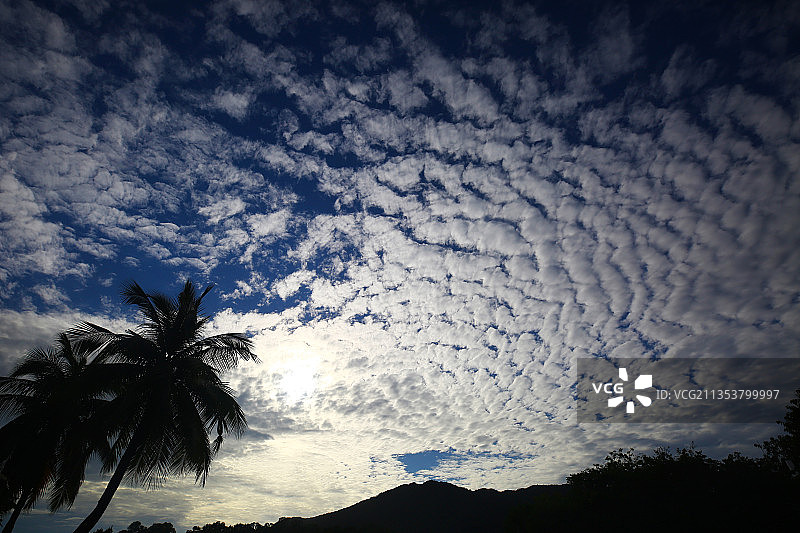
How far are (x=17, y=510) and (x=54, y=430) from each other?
16.9 ft

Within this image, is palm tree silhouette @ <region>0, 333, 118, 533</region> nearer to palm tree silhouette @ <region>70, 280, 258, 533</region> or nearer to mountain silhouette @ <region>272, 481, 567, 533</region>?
palm tree silhouette @ <region>70, 280, 258, 533</region>

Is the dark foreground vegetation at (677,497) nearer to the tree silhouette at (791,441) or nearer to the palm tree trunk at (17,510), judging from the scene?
the tree silhouette at (791,441)

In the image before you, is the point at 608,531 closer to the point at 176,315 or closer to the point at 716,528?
the point at 716,528

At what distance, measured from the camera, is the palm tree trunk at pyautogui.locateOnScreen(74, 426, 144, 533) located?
1122cm

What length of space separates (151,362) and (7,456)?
6373mm

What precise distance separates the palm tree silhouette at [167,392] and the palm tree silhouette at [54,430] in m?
0.64

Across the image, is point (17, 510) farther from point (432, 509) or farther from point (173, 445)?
point (432, 509)

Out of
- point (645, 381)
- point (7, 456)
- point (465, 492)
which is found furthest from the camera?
point (465, 492)

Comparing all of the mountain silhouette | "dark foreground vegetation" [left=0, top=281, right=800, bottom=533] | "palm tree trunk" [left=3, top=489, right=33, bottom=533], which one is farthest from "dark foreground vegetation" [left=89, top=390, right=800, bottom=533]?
the mountain silhouette

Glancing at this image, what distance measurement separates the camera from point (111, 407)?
12.1 m

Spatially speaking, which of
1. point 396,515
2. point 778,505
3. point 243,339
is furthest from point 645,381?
point 396,515

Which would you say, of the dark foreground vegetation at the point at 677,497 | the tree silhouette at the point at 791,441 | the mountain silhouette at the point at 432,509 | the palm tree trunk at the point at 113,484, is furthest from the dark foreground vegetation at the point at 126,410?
the mountain silhouette at the point at 432,509

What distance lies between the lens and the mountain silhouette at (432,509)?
63375 mm

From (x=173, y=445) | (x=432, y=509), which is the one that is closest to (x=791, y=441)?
(x=173, y=445)
